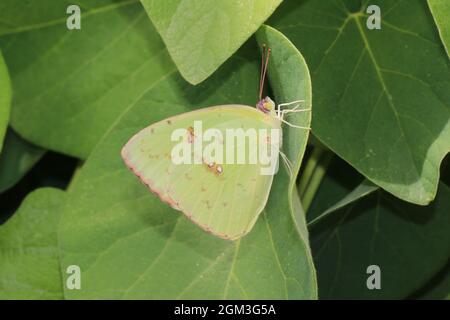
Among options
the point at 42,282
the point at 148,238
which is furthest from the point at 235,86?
the point at 42,282

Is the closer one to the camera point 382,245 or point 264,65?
point 264,65

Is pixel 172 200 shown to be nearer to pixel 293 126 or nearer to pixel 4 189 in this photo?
pixel 293 126

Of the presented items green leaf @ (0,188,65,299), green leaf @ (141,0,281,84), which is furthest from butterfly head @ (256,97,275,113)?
green leaf @ (0,188,65,299)

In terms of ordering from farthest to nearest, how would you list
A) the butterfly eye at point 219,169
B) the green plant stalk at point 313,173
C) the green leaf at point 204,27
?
the green plant stalk at point 313,173, the butterfly eye at point 219,169, the green leaf at point 204,27

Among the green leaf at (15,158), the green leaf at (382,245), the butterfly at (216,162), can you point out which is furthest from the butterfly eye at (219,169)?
the green leaf at (15,158)

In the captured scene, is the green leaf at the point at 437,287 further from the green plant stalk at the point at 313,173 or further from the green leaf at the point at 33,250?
the green leaf at the point at 33,250

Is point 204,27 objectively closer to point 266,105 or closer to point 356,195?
point 266,105

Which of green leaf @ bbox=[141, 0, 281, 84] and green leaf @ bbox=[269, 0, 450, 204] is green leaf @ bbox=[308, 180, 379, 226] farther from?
green leaf @ bbox=[141, 0, 281, 84]

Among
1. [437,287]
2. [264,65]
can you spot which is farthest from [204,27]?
[437,287]
